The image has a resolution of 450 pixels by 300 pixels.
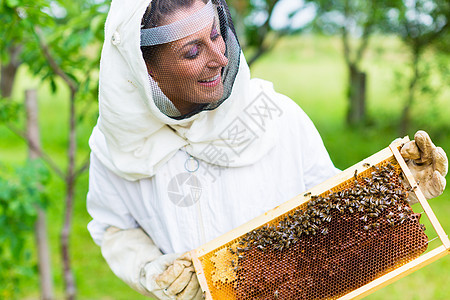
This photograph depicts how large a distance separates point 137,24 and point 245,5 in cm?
442

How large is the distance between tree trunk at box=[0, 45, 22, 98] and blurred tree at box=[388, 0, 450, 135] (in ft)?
21.3

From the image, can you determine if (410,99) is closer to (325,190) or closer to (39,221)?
(39,221)

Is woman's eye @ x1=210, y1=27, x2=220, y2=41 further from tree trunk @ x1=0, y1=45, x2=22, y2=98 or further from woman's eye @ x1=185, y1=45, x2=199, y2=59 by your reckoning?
tree trunk @ x1=0, y1=45, x2=22, y2=98

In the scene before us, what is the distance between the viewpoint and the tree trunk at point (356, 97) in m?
10.8

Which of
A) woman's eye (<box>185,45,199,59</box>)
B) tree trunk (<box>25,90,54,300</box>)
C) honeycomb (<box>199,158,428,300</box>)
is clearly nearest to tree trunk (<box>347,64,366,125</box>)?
tree trunk (<box>25,90,54,300</box>)

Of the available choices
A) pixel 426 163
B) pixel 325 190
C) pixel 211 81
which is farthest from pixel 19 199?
pixel 426 163

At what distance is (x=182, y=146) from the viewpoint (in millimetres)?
2408

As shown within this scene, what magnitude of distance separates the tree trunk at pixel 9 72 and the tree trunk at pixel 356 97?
7.82m

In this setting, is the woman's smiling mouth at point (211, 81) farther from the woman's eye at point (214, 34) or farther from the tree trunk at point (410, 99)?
the tree trunk at point (410, 99)

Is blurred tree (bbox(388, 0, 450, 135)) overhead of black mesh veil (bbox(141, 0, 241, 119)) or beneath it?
beneath

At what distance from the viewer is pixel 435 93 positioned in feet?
29.1

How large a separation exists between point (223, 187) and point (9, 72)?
146 inches

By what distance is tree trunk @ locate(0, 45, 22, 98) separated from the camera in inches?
194

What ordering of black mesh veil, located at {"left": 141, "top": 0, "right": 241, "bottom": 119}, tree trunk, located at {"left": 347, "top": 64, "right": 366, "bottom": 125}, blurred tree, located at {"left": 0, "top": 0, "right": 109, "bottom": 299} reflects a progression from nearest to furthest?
black mesh veil, located at {"left": 141, "top": 0, "right": 241, "bottom": 119}, blurred tree, located at {"left": 0, "top": 0, "right": 109, "bottom": 299}, tree trunk, located at {"left": 347, "top": 64, "right": 366, "bottom": 125}
